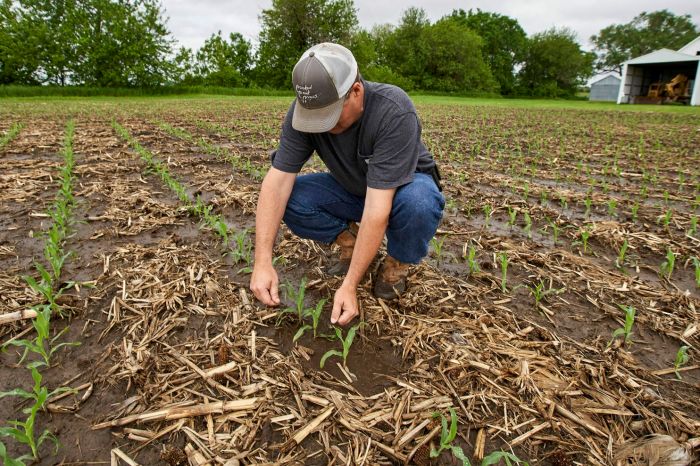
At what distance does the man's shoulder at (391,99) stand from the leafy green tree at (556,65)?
64.1 meters

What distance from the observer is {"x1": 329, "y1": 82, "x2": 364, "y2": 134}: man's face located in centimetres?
224

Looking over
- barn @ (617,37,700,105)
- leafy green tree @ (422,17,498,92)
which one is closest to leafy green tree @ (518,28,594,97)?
leafy green tree @ (422,17,498,92)

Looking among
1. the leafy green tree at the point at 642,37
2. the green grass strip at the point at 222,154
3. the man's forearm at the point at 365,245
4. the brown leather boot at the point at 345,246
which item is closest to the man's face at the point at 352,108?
the man's forearm at the point at 365,245

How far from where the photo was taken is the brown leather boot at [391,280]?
2736mm

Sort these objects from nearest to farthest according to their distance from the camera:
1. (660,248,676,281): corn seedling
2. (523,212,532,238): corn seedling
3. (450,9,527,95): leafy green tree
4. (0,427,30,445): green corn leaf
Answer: (0,427,30,445): green corn leaf
(660,248,676,281): corn seedling
(523,212,532,238): corn seedling
(450,9,527,95): leafy green tree

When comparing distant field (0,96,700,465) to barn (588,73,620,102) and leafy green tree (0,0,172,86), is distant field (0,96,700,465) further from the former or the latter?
barn (588,73,620,102)

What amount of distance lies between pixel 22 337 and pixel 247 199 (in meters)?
2.52

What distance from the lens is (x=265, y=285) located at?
2344mm

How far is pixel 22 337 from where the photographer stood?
227 centimetres

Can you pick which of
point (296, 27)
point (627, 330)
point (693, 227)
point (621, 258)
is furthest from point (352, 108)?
point (296, 27)

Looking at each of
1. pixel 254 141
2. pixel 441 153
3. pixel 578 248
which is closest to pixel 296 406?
pixel 578 248

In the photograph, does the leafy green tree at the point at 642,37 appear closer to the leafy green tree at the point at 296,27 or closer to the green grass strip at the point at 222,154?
the leafy green tree at the point at 296,27

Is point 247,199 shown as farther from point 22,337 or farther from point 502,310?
point 502,310

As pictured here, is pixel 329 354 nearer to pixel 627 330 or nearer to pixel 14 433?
pixel 14 433
